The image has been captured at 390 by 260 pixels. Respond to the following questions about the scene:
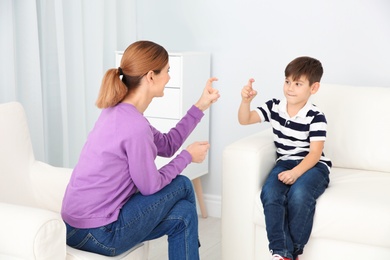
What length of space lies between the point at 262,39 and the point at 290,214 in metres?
1.24

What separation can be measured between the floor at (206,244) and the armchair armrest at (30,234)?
3.78ft

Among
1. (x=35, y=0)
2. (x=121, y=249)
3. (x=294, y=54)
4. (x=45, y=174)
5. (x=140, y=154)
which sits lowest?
(x=121, y=249)

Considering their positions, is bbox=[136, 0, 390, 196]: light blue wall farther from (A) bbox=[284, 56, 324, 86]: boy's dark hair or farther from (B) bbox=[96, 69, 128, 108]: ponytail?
(B) bbox=[96, 69, 128, 108]: ponytail

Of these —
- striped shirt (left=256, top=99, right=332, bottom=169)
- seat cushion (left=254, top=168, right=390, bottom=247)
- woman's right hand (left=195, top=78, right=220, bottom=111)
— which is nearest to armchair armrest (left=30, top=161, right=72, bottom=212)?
woman's right hand (left=195, top=78, right=220, bottom=111)

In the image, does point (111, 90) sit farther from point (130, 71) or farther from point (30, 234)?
point (30, 234)

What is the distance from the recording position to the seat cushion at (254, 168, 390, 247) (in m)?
1.96

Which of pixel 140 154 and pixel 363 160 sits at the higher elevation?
pixel 140 154

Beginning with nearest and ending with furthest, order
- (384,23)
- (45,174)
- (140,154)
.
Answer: (140,154)
(45,174)
(384,23)

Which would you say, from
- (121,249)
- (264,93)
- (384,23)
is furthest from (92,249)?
(384,23)

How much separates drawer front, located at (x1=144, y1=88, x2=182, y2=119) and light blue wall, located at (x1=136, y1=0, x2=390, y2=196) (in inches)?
14.7

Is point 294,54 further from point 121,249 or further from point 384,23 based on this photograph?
point 121,249

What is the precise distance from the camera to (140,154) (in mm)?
1722

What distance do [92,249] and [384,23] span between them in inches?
71.2

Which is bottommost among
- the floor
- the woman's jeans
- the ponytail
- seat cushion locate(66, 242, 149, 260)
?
the floor
